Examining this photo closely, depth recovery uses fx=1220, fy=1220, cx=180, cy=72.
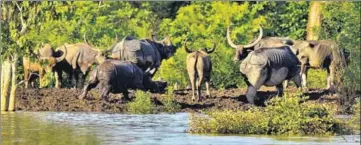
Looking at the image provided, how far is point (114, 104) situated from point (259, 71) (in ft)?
8.16

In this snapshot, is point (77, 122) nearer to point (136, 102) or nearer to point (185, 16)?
point (136, 102)

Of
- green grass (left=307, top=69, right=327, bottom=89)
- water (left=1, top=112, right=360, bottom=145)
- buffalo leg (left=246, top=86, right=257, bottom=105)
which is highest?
green grass (left=307, top=69, right=327, bottom=89)

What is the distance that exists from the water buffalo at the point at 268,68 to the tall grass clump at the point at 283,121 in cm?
503

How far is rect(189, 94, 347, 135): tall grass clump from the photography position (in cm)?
1405

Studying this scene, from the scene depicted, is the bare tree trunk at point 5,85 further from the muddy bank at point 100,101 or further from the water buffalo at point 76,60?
the water buffalo at point 76,60

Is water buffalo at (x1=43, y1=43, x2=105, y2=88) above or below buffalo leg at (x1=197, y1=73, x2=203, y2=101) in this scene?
above

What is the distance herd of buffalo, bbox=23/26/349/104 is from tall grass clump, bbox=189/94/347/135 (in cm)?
361

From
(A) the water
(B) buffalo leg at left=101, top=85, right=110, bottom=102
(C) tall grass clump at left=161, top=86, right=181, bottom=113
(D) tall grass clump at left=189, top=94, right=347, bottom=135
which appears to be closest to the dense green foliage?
(C) tall grass clump at left=161, top=86, right=181, bottom=113

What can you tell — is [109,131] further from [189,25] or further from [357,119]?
[189,25]

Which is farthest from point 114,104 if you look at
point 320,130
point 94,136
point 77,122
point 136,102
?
point 320,130

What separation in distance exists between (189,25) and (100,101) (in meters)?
4.40

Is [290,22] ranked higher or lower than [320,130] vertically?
higher

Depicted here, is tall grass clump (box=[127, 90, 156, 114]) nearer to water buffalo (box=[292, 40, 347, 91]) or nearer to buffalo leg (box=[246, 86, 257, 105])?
buffalo leg (box=[246, 86, 257, 105])

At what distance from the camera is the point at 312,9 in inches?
870
